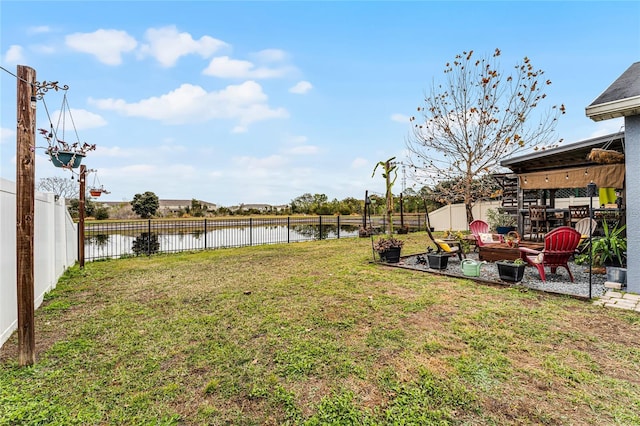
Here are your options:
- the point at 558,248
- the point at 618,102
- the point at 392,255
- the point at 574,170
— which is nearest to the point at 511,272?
the point at 558,248

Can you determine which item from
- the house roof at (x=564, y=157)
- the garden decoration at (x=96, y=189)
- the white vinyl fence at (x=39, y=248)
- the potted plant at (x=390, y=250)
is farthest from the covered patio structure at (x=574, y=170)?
the garden decoration at (x=96, y=189)

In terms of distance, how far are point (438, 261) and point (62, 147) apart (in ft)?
20.3

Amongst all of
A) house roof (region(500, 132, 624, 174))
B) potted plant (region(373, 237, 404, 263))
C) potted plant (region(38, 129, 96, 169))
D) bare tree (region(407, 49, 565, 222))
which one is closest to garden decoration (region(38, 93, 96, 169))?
potted plant (region(38, 129, 96, 169))

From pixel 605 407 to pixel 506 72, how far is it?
13081 mm

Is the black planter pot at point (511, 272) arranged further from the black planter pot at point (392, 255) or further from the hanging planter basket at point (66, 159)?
the hanging planter basket at point (66, 159)

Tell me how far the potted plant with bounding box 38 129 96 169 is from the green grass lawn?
1.88m

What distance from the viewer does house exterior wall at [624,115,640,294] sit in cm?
416

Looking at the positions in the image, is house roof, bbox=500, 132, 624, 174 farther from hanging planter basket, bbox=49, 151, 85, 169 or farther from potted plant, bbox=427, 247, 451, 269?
hanging planter basket, bbox=49, 151, 85, 169

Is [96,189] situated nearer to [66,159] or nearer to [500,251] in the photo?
[66,159]

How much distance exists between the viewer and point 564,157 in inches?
290

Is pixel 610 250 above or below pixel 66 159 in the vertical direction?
below

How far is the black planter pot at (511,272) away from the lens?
4812 mm

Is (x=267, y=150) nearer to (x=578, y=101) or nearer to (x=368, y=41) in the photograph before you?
(x=368, y=41)

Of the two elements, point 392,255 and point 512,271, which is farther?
point 392,255
